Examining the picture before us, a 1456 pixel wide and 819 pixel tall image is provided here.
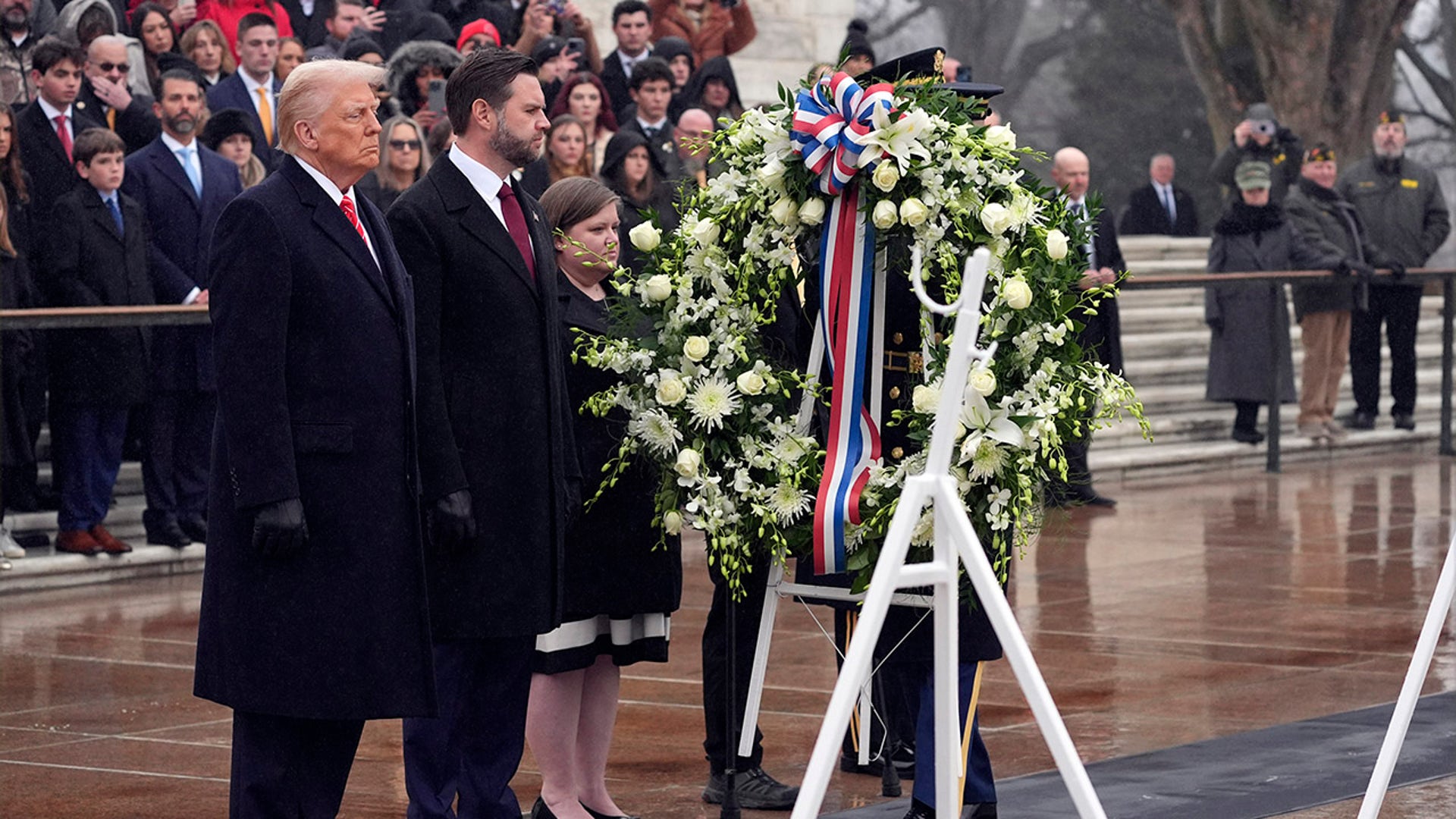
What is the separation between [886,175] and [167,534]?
643 cm

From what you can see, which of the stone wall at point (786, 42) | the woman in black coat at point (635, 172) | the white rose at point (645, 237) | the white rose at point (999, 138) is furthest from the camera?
the stone wall at point (786, 42)

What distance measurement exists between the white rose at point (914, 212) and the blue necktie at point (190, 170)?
642 cm

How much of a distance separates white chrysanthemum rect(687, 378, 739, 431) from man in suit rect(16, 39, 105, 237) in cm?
625

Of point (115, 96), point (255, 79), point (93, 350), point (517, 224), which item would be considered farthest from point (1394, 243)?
point (517, 224)

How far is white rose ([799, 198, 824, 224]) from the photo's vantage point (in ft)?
18.8

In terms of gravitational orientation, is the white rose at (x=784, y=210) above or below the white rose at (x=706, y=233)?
above

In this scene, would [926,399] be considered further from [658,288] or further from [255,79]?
[255,79]

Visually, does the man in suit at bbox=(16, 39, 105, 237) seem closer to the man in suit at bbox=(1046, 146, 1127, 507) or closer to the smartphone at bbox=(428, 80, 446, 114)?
the smartphone at bbox=(428, 80, 446, 114)

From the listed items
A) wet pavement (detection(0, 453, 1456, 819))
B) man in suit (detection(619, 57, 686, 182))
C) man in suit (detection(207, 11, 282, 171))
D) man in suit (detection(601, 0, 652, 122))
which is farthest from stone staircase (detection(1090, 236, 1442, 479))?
man in suit (detection(207, 11, 282, 171))

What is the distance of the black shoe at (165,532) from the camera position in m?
11.1

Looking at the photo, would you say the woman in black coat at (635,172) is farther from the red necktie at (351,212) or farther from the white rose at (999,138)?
the red necktie at (351,212)

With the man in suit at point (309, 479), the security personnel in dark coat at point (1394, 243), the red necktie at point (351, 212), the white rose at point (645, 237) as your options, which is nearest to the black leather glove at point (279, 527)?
the man in suit at point (309, 479)

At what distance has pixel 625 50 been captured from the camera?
15906mm

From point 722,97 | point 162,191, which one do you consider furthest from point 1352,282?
point 162,191
